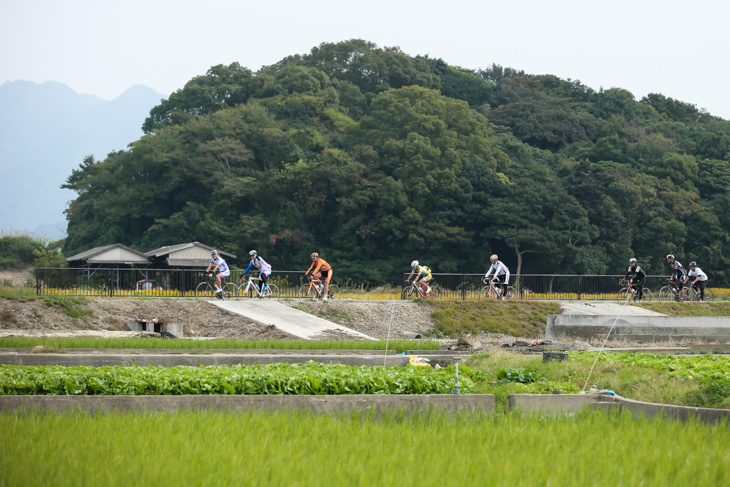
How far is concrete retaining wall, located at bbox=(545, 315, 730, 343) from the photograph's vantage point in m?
26.8

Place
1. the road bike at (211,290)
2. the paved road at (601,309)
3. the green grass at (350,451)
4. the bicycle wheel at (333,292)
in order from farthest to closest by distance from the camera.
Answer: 1. the paved road at (601,309)
2. the bicycle wheel at (333,292)
3. the road bike at (211,290)
4. the green grass at (350,451)

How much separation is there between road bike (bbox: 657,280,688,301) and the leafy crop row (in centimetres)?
2823

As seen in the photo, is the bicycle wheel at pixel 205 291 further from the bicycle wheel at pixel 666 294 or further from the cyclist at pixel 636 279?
the bicycle wheel at pixel 666 294

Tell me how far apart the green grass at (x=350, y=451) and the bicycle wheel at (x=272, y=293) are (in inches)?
856

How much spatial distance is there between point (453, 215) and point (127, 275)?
91.9 feet

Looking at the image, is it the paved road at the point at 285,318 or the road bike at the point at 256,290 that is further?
the road bike at the point at 256,290

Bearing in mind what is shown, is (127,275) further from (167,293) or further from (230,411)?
(230,411)

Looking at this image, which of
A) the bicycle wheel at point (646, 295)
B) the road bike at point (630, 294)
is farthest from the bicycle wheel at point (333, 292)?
the bicycle wheel at point (646, 295)

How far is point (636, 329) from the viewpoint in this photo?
26891 millimetres

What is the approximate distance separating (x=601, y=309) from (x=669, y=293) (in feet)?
19.0

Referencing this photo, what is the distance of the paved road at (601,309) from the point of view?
3344 cm

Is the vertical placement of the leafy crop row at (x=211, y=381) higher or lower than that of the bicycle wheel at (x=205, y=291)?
higher

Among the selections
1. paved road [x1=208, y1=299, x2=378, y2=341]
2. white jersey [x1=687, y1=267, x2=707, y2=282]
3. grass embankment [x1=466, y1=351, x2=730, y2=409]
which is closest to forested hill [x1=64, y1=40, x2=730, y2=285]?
white jersey [x1=687, y1=267, x2=707, y2=282]

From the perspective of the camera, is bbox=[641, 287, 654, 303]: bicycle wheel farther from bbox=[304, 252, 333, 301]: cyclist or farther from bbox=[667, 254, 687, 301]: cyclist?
bbox=[304, 252, 333, 301]: cyclist
